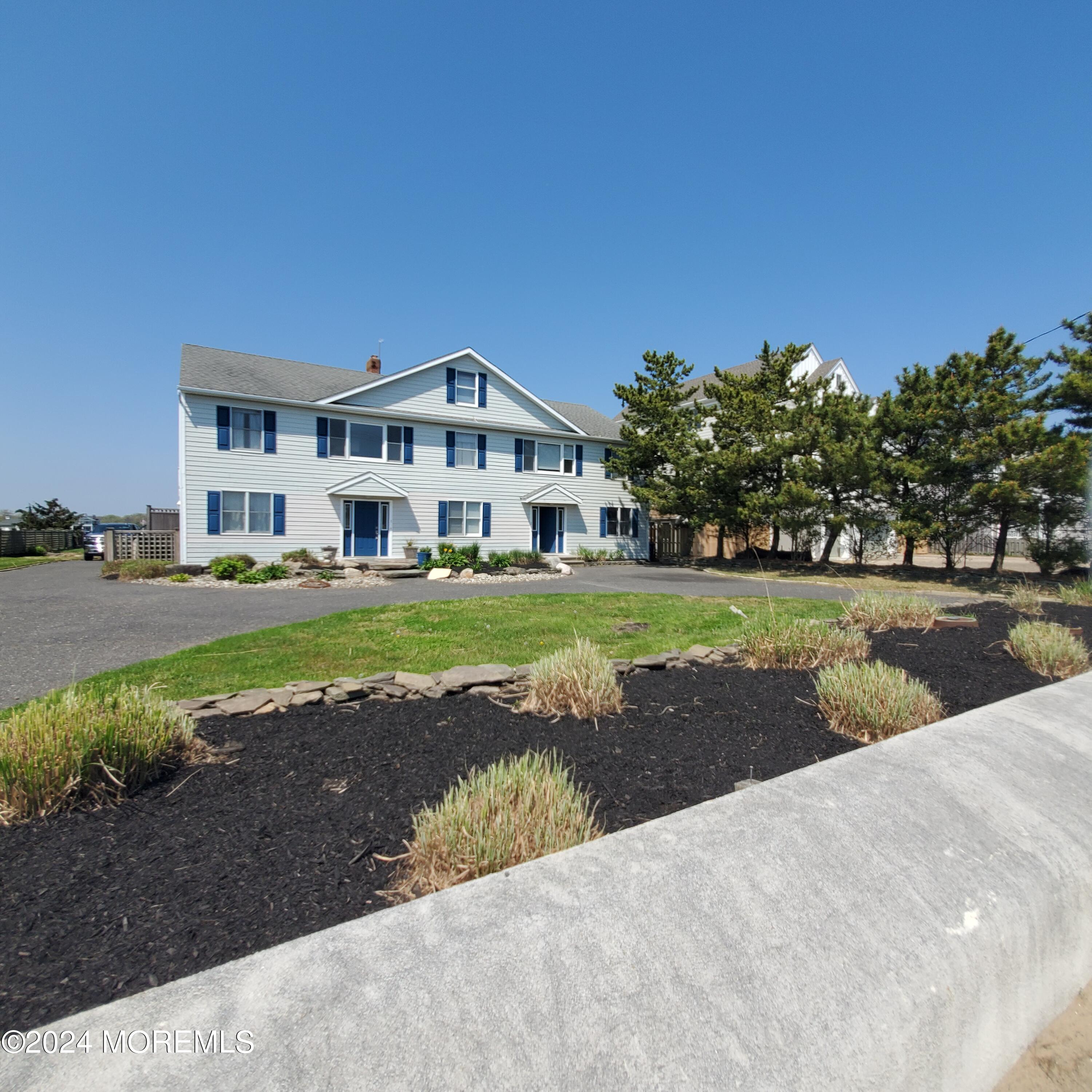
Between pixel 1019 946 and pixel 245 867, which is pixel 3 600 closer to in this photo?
pixel 245 867

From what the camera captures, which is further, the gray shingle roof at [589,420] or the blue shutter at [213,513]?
the gray shingle roof at [589,420]

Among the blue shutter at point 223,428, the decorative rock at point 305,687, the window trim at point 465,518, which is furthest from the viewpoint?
the window trim at point 465,518

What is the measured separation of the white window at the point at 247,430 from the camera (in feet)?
61.9

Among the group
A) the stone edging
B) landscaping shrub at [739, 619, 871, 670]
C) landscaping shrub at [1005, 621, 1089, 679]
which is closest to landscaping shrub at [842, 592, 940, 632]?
landscaping shrub at [1005, 621, 1089, 679]

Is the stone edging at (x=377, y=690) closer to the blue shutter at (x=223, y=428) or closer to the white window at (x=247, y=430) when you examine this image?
the blue shutter at (x=223, y=428)

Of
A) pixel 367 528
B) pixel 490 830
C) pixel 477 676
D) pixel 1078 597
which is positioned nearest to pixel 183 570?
pixel 367 528

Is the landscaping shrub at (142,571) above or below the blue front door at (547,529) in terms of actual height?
below

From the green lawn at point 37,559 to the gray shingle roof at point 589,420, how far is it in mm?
19997

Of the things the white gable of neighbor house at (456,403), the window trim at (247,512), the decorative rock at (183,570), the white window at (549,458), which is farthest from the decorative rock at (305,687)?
the white window at (549,458)

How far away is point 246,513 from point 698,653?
1707 centimetres

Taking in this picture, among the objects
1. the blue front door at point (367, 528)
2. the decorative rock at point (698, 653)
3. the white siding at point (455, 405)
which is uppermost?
the white siding at point (455, 405)

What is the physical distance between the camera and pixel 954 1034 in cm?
188

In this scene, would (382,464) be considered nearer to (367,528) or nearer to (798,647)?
(367,528)

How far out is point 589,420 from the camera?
28359 mm
